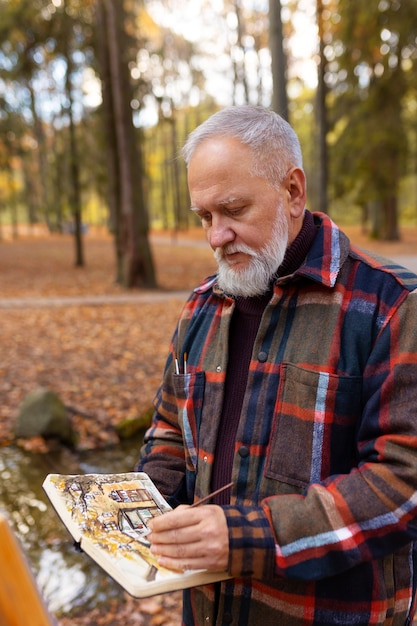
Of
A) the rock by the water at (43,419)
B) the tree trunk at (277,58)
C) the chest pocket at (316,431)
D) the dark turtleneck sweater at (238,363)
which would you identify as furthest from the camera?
the tree trunk at (277,58)

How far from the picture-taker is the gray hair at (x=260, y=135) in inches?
65.9

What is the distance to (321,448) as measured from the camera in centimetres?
161

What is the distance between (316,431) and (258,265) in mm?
511

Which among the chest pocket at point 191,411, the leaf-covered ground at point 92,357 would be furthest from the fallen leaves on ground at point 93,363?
the chest pocket at point 191,411

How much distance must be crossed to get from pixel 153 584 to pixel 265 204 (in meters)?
1.04

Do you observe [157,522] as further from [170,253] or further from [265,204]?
[170,253]

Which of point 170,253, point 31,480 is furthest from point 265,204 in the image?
point 170,253

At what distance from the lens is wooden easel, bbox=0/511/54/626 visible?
89 centimetres

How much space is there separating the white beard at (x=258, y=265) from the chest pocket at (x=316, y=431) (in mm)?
310

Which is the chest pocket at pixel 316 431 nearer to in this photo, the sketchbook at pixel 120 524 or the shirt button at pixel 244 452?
the shirt button at pixel 244 452

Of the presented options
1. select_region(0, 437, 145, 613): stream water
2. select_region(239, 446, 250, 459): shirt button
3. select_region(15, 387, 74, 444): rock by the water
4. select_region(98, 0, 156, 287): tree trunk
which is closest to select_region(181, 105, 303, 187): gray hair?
select_region(239, 446, 250, 459): shirt button

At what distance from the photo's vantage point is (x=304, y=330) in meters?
1.70

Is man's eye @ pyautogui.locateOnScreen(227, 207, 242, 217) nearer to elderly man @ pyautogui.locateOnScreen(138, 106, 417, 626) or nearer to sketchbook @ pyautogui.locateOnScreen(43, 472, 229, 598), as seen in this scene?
elderly man @ pyautogui.locateOnScreen(138, 106, 417, 626)

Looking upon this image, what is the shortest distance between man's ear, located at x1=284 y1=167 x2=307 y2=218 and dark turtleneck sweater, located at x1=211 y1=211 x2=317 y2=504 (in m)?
0.07
